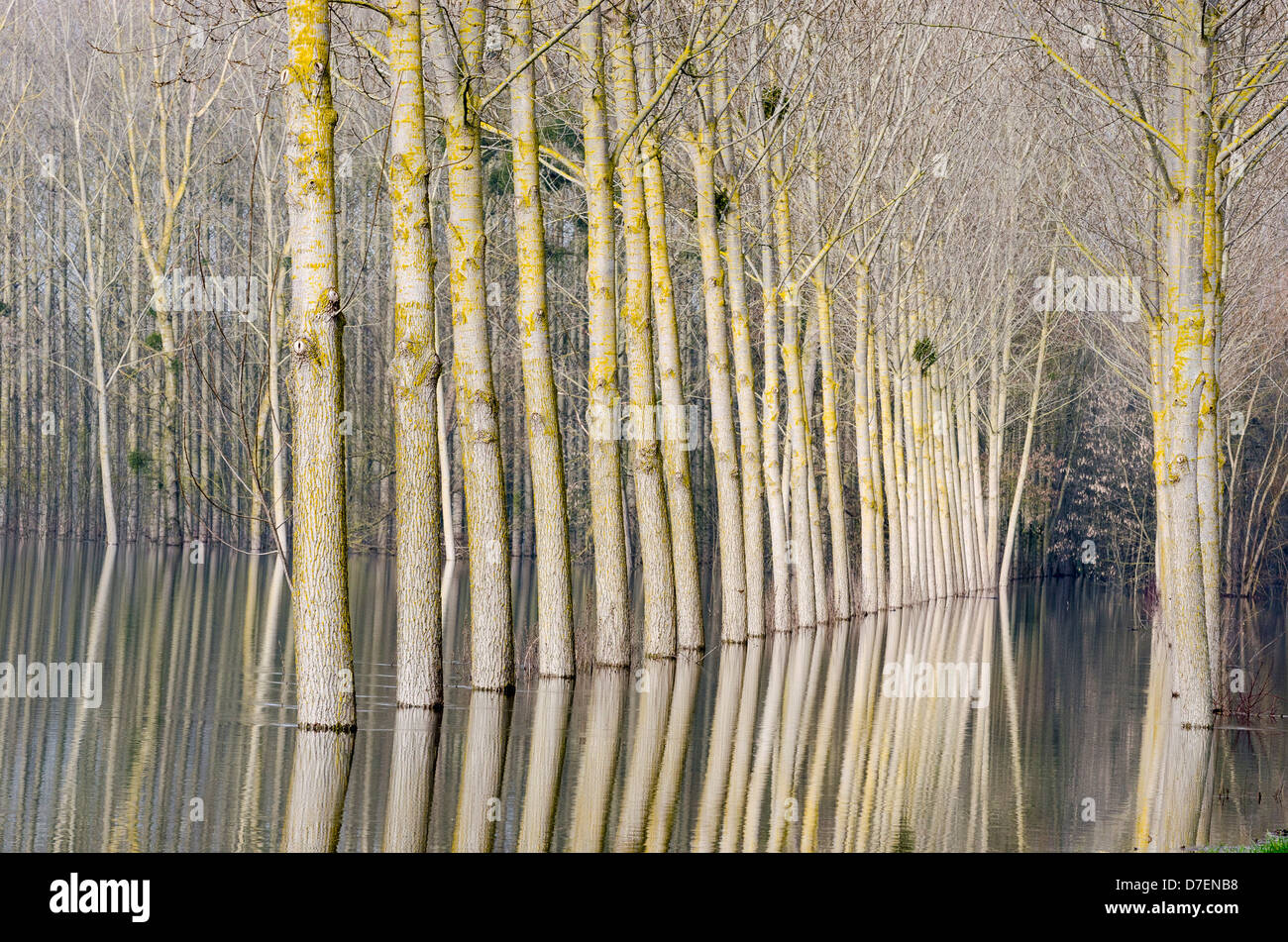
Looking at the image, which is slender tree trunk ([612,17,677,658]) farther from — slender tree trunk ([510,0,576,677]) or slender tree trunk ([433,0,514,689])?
slender tree trunk ([433,0,514,689])

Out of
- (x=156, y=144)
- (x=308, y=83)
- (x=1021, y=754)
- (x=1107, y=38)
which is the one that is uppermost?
(x=156, y=144)

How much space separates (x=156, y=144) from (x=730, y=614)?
113ft

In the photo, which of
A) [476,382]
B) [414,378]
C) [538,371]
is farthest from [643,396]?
[414,378]

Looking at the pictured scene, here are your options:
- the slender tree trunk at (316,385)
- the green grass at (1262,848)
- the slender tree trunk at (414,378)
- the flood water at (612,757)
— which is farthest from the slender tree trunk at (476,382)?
the green grass at (1262,848)

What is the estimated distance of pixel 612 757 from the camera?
36.1ft

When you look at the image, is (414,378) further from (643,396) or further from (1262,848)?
(1262,848)

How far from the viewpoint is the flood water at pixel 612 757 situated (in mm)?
8391

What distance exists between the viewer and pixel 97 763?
9.74 metres

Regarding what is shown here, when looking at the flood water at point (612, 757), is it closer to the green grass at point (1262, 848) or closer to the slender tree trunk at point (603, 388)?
the green grass at point (1262, 848)

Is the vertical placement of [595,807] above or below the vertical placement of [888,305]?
below
